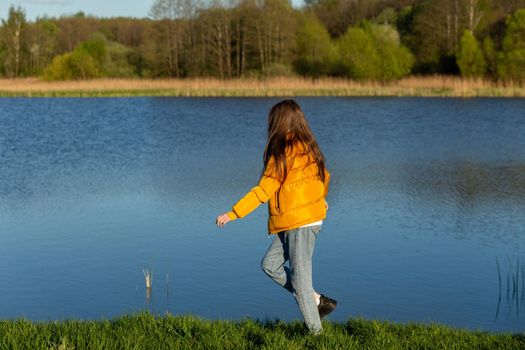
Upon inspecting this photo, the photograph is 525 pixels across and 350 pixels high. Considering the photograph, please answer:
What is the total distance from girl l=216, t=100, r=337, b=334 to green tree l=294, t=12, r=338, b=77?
49.8 m

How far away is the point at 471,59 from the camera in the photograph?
49.0m

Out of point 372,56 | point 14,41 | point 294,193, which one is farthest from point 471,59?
point 294,193

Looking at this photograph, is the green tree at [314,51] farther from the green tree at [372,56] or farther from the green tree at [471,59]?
the green tree at [471,59]

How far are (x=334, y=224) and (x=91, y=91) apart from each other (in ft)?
119

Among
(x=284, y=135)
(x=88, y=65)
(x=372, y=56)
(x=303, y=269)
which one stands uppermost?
(x=88, y=65)

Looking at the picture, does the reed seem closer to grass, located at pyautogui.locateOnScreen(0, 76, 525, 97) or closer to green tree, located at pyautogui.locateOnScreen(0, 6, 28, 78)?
grass, located at pyautogui.locateOnScreen(0, 76, 525, 97)

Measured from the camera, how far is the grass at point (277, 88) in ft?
138

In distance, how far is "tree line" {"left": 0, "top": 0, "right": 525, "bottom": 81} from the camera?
49750 millimetres

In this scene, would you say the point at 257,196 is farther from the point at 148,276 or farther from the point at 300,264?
the point at 148,276

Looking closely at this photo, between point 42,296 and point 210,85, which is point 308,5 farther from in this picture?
point 42,296

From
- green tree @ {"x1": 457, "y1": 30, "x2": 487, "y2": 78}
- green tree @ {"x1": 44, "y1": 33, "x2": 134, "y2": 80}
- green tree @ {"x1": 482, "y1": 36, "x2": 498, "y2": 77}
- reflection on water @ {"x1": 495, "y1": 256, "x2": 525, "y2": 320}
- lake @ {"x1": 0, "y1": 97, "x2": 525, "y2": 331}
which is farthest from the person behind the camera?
green tree @ {"x1": 44, "y1": 33, "x2": 134, "y2": 80}

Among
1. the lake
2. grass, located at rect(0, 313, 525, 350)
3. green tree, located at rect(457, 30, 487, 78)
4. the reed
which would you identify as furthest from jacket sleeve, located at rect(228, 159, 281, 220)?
green tree, located at rect(457, 30, 487, 78)

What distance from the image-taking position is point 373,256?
9211mm

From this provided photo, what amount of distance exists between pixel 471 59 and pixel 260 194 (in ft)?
151
